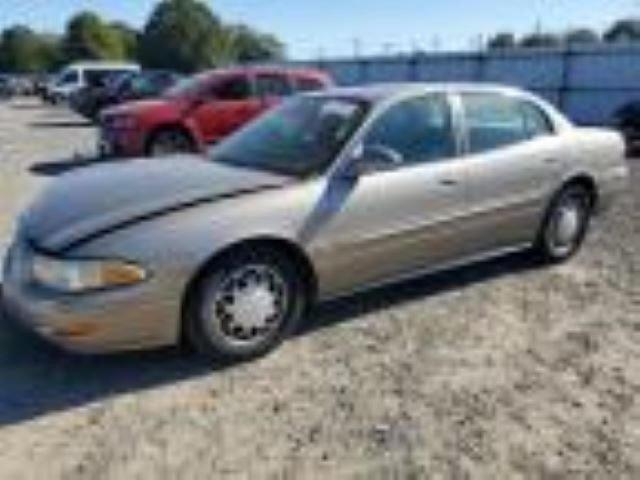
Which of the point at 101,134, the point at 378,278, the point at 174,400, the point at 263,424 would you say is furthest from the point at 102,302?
the point at 101,134

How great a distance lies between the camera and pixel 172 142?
49.0 ft

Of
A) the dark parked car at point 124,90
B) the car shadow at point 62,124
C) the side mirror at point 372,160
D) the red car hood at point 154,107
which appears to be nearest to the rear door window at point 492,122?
the side mirror at point 372,160

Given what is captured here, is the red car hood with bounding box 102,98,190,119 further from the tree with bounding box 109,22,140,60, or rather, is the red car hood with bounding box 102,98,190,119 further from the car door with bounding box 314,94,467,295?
the tree with bounding box 109,22,140,60

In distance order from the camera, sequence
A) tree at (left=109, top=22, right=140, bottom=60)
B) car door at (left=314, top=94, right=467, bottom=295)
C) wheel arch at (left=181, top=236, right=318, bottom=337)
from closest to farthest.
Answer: wheel arch at (left=181, top=236, right=318, bottom=337), car door at (left=314, top=94, right=467, bottom=295), tree at (left=109, top=22, right=140, bottom=60)

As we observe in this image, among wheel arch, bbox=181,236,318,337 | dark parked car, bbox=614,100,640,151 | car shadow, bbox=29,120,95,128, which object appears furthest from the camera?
car shadow, bbox=29,120,95,128

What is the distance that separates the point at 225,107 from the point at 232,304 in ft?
32.4

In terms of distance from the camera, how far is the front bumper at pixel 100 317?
16.5 feet

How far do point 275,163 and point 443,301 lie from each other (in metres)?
1.53

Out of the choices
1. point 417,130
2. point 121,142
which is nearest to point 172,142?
point 121,142

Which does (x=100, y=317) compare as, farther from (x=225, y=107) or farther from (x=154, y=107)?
(x=225, y=107)

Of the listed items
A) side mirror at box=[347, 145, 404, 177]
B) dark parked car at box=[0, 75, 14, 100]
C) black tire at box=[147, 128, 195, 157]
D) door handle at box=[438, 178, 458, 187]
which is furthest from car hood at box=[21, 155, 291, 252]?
dark parked car at box=[0, 75, 14, 100]

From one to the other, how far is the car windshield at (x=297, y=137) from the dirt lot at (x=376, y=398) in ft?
3.43

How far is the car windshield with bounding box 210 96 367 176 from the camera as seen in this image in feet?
19.9

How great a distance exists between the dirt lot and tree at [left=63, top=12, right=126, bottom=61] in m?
73.5
